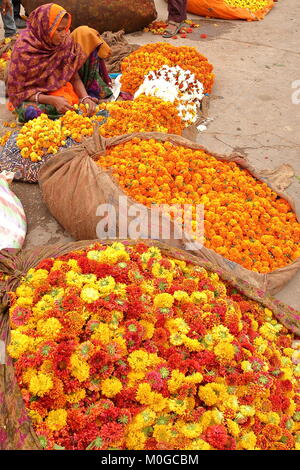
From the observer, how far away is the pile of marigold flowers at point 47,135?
345 cm

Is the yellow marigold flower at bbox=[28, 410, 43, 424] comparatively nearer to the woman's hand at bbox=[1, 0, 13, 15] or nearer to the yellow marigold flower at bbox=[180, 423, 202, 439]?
the yellow marigold flower at bbox=[180, 423, 202, 439]

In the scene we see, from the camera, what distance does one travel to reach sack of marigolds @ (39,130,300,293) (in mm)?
2637

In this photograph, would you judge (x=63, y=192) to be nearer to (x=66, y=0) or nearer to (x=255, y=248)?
(x=255, y=248)

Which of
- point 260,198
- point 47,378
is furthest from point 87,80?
point 47,378

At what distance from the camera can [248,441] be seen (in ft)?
5.37

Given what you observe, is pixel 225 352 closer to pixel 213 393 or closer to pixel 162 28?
→ pixel 213 393

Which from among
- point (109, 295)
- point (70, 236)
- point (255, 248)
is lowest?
point (70, 236)

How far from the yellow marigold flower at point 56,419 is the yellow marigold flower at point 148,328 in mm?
467

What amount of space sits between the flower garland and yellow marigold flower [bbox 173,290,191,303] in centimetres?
274

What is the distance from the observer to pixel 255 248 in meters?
2.76

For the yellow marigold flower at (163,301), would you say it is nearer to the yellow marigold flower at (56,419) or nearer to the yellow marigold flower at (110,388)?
the yellow marigold flower at (110,388)

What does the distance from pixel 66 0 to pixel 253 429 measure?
6275 millimetres

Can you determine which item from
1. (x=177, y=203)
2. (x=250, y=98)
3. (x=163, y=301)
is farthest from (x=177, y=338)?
(x=250, y=98)
